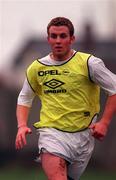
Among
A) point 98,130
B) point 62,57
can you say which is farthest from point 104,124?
point 62,57

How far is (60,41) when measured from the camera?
6.56 metres

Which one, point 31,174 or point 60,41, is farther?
point 31,174

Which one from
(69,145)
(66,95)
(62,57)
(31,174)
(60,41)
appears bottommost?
(31,174)

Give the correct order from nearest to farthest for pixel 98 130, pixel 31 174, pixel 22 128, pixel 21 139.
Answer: pixel 98 130
pixel 21 139
pixel 22 128
pixel 31 174

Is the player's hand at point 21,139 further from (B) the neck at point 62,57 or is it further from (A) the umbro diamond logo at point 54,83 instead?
(B) the neck at point 62,57

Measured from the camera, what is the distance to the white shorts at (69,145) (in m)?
6.55

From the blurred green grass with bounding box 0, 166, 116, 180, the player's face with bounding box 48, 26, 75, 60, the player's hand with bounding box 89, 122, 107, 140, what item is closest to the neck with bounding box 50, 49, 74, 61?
the player's face with bounding box 48, 26, 75, 60

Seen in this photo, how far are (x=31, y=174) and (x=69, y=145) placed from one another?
13.9 feet

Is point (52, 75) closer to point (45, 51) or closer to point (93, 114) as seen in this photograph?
point (93, 114)

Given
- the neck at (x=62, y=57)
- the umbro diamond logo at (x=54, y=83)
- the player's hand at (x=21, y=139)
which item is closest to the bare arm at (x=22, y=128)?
the player's hand at (x=21, y=139)

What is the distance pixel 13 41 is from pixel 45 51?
37cm

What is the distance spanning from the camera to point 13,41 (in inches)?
418

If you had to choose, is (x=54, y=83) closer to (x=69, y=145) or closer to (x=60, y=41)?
(x=60, y=41)

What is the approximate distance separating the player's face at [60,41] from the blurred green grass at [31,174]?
13.6 ft
